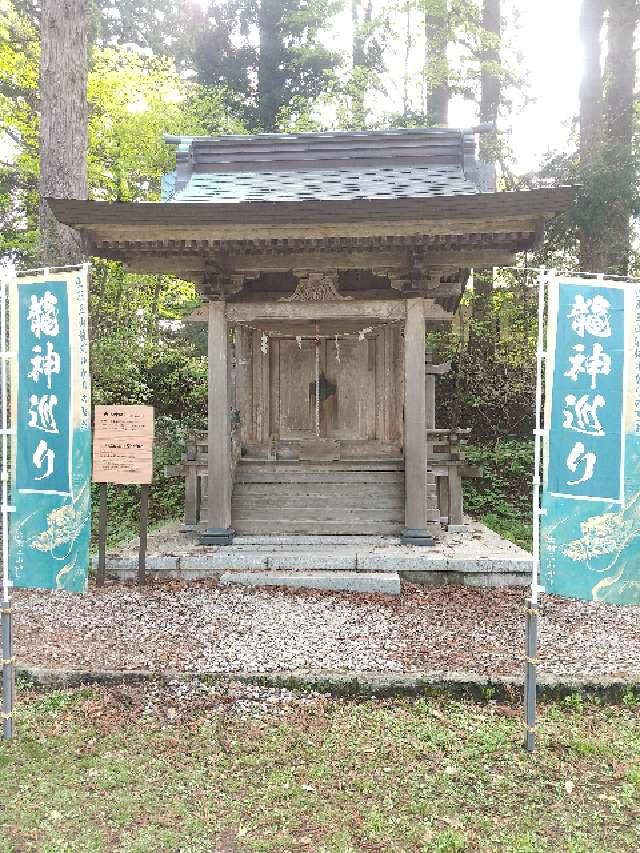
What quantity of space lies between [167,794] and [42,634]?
2840 millimetres

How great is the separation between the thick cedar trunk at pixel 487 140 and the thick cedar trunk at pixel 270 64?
6502 mm

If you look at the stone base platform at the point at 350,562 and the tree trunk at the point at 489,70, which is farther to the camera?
the tree trunk at the point at 489,70

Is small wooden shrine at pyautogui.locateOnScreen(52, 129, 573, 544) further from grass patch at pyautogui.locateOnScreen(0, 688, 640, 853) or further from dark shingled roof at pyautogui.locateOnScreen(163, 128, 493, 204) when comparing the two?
grass patch at pyautogui.locateOnScreen(0, 688, 640, 853)

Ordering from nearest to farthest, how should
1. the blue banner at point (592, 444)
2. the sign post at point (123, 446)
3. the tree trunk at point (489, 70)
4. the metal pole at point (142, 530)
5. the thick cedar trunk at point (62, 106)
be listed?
the blue banner at point (592, 444), the sign post at point (123, 446), the metal pole at point (142, 530), the thick cedar trunk at point (62, 106), the tree trunk at point (489, 70)

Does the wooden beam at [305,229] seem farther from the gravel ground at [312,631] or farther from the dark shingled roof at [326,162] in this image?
the gravel ground at [312,631]

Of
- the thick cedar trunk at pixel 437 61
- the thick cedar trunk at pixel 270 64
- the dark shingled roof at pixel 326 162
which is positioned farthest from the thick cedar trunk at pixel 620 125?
the thick cedar trunk at pixel 270 64

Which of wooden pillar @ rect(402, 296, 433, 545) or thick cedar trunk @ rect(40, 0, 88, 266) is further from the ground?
thick cedar trunk @ rect(40, 0, 88, 266)

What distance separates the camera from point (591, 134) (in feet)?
41.9

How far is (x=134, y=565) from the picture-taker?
747 cm

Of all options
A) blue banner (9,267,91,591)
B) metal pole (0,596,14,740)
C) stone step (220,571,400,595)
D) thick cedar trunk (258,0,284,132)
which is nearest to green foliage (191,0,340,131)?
thick cedar trunk (258,0,284,132)

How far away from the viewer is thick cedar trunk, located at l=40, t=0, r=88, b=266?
958cm

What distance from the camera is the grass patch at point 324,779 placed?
9.74 ft

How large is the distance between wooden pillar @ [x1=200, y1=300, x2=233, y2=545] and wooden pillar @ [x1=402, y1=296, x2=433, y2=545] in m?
2.37

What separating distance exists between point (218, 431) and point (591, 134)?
33.3 ft
